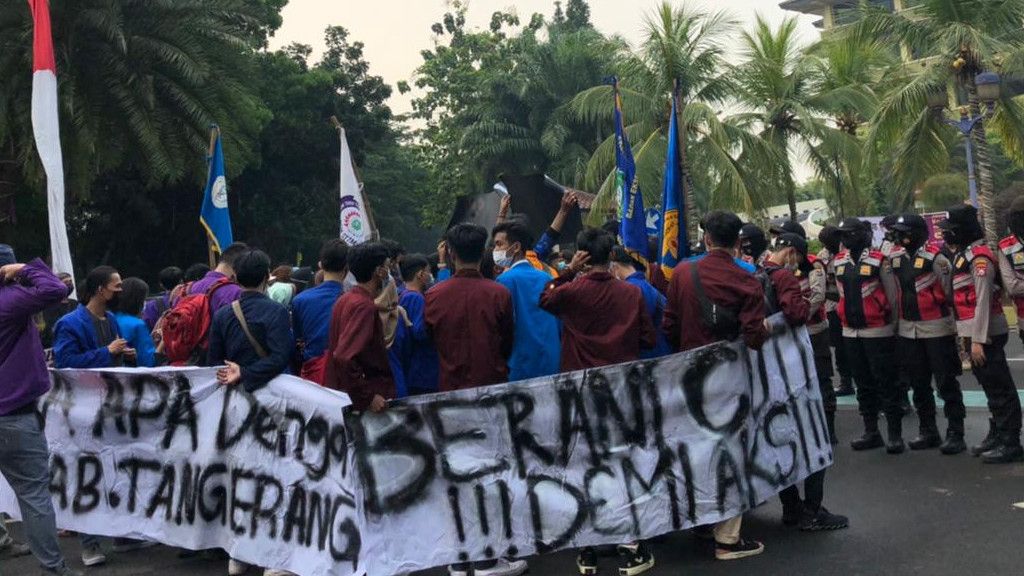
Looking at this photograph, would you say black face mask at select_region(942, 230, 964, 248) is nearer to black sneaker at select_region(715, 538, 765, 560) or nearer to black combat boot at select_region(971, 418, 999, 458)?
black combat boot at select_region(971, 418, 999, 458)

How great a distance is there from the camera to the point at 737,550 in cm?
591

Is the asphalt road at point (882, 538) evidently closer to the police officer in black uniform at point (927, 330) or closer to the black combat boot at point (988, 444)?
the black combat boot at point (988, 444)

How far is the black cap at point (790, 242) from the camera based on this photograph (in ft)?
26.0

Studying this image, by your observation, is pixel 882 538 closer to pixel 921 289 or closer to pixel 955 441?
pixel 955 441

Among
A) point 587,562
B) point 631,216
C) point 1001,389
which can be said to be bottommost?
point 587,562

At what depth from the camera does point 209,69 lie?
22719 millimetres

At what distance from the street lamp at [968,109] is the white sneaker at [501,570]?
12.0 metres

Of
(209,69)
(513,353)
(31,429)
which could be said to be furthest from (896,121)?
(31,429)

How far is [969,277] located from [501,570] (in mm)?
4116

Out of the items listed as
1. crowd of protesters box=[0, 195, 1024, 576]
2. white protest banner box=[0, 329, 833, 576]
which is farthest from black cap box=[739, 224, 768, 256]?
white protest banner box=[0, 329, 833, 576]

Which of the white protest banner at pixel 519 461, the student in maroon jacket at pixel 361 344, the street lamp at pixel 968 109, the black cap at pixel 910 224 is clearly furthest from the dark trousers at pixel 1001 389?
the street lamp at pixel 968 109

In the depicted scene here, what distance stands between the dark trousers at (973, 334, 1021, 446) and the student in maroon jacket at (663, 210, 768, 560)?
2.69m

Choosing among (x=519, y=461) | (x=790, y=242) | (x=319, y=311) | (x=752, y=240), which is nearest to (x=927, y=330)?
(x=790, y=242)

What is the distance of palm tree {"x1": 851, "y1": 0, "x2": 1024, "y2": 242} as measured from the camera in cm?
1931
